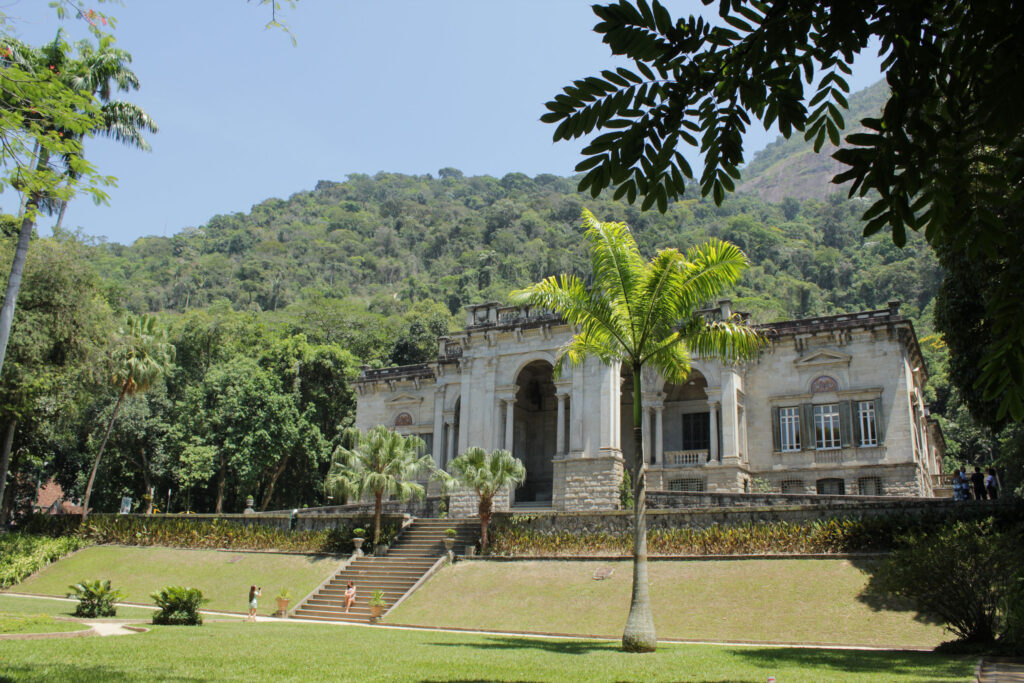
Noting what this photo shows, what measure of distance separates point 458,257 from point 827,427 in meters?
89.9

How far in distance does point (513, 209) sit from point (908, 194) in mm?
118810

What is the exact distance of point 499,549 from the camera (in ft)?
89.8

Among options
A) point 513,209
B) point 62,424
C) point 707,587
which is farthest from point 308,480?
point 513,209

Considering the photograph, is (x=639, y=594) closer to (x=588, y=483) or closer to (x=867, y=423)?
(x=588, y=483)

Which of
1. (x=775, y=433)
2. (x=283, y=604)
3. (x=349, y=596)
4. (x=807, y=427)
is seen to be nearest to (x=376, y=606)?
(x=349, y=596)

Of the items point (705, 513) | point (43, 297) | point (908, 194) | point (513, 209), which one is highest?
point (513, 209)

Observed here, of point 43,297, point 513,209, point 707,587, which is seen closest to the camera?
point 707,587

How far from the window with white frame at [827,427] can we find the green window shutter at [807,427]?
0.52 ft

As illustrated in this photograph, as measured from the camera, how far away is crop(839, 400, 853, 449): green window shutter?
31.4 m

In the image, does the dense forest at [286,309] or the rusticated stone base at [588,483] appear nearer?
the dense forest at [286,309]

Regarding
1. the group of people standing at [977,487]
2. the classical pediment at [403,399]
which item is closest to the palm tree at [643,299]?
the group of people standing at [977,487]

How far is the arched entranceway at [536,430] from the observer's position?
40.4m

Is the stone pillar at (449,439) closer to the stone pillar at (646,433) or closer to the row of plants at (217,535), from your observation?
the row of plants at (217,535)

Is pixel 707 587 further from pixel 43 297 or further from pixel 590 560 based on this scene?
pixel 43 297
